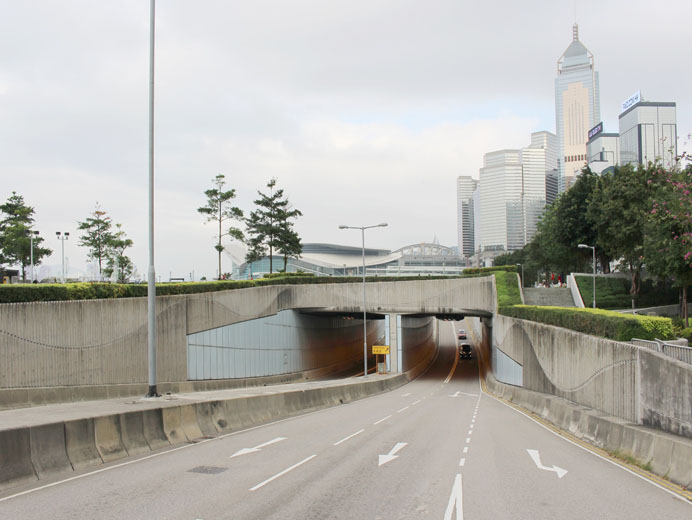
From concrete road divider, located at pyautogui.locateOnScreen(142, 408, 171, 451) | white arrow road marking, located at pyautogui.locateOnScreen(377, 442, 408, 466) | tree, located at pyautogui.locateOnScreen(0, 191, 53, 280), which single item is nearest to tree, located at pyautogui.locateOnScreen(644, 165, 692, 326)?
white arrow road marking, located at pyautogui.locateOnScreen(377, 442, 408, 466)

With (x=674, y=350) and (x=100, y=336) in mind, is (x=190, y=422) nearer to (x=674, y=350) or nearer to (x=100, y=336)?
(x=674, y=350)

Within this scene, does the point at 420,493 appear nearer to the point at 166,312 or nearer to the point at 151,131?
the point at 151,131

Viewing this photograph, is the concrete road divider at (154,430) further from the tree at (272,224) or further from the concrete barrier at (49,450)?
the tree at (272,224)

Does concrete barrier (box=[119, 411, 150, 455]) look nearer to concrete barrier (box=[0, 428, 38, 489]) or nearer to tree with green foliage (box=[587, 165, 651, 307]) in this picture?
concrete barrier (box=[0, 428, 38, 489])

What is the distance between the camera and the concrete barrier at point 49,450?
11.5 m

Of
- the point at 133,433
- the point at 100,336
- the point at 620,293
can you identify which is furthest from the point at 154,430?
the point at 620,293

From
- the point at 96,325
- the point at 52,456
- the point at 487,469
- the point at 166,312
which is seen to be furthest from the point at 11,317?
the point at 487,469

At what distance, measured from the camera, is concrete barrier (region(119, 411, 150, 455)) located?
14211 millimetres

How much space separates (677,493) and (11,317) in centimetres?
2499

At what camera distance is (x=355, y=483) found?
11766 mm

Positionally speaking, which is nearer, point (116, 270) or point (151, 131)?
point (151, 131)

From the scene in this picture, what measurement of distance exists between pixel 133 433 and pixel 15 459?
12.2 ft

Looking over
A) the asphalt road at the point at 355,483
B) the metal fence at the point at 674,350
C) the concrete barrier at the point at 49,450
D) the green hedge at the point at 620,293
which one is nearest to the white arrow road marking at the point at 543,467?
the asphalt road at the point at 355,483

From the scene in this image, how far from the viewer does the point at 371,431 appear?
66.7ft
